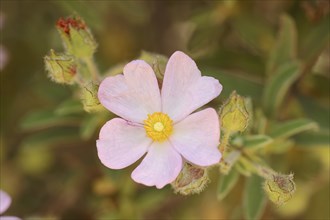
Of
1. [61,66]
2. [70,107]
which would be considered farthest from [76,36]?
[70,107]

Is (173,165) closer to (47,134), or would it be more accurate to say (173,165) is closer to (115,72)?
(115,72)

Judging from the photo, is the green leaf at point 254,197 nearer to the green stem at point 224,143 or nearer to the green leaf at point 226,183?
the green leaf at point 226,183

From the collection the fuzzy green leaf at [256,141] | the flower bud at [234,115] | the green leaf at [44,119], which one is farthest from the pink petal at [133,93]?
the green leaf at [44,119]

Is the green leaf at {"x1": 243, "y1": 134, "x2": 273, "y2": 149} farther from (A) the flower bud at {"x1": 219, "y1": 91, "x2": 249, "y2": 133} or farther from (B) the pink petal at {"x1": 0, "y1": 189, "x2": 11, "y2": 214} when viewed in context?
(B) the pink petal at {"x1": 0, "y1": 189, "x2": 11, "y2": 214}

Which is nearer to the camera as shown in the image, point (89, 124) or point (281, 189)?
point (281, 189)

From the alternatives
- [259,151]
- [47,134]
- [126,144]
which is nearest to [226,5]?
[259,151]

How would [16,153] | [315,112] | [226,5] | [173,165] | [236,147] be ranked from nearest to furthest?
[173,165] < [236,147] < [315,112] < [226,5] < [16,153]

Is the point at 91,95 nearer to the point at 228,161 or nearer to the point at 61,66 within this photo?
the point at 61,66
